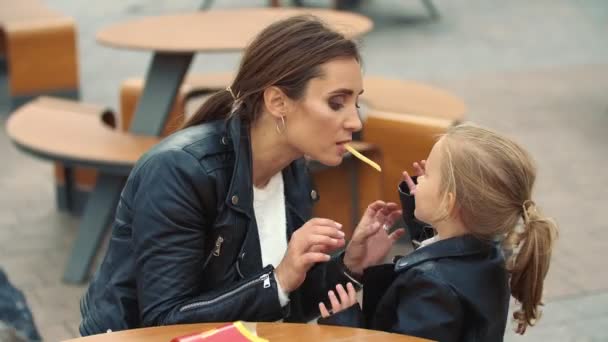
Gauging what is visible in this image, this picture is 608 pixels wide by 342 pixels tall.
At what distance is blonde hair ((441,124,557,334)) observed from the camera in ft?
8.53

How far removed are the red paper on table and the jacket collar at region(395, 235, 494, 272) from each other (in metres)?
0.48

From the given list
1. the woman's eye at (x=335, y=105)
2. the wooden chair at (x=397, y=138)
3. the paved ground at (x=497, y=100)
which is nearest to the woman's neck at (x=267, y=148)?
the woman's eye at (x=335, y=105)

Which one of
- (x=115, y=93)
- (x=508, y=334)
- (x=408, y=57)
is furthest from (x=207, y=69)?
(x=508, y=334)

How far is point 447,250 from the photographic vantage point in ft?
8.73

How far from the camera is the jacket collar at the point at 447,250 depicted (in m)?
2.66

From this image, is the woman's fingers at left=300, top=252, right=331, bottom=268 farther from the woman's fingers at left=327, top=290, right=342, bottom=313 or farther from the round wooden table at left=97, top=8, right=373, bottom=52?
the round wooden table at left=97, top=8, right=373, bottom=52

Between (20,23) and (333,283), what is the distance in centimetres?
560

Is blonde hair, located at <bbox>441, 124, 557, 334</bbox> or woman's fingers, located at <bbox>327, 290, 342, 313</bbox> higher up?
blonde hair, located at <bbox>441, 124, 557, 334</bbox>

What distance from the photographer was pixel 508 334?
187 inches

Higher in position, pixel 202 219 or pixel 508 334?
pixel 202 219

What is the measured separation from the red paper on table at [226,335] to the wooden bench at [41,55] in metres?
5.96

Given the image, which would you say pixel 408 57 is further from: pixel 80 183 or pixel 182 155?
pixel 182 155

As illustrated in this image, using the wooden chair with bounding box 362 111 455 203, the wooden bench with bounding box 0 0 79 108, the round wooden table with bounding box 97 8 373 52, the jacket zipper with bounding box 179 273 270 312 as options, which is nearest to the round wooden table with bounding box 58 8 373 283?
the round wooden table with bounding box 97 8 373 52

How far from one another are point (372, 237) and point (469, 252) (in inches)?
12.5
